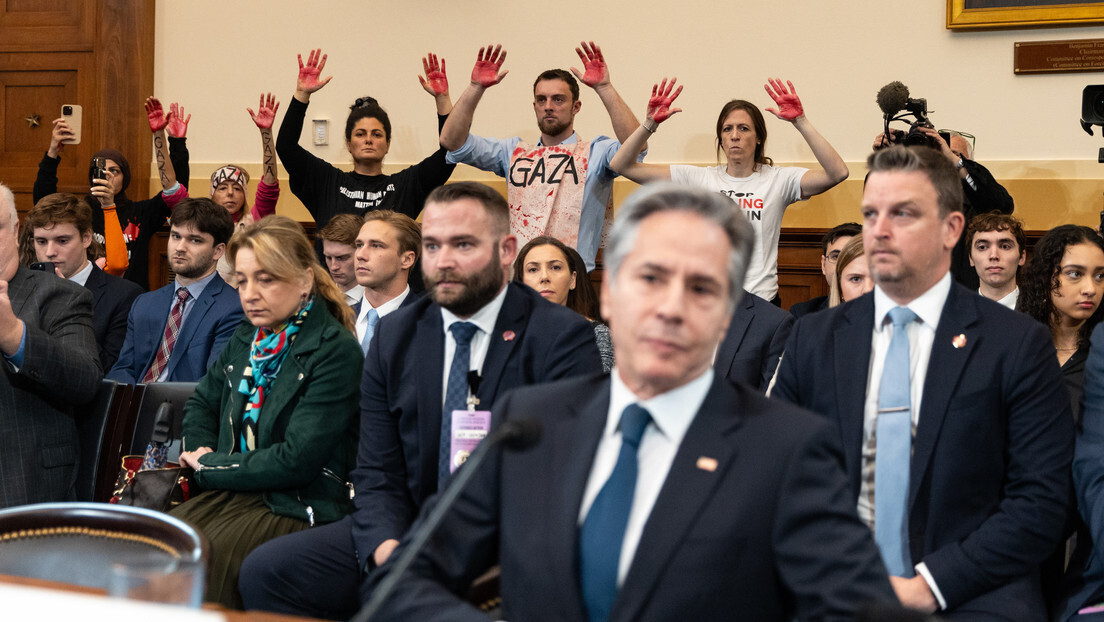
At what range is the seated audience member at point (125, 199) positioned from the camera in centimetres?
556

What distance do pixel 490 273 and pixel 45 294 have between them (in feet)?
4.77

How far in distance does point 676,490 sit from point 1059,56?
4.75 metres

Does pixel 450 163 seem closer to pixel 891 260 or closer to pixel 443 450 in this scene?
pixel 443 450

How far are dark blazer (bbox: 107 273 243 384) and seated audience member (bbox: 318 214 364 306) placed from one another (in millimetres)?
508

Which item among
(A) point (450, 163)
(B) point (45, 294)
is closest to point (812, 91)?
(A) point (450, 163)

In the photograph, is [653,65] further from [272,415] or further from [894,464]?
[894,464]

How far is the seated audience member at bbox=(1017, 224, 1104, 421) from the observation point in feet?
11.1

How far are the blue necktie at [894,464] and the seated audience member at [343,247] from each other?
278cm

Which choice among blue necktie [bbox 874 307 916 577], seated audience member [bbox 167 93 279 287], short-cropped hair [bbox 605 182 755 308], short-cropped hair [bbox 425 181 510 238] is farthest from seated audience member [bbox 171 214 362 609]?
seated audience member [bbox 167 93 279 287]

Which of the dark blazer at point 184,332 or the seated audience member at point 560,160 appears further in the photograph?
the seated audience member at point 560,160

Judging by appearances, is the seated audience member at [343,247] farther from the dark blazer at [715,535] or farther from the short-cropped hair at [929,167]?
the dark blazer at [715,535]

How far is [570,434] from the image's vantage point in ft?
4.99

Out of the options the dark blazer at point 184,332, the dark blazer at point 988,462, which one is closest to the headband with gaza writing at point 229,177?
the dark blazer at point 184,332

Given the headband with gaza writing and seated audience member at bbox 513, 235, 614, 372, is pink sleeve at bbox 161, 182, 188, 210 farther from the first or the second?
seated audience member at bbox 513, 235, 614, 372
